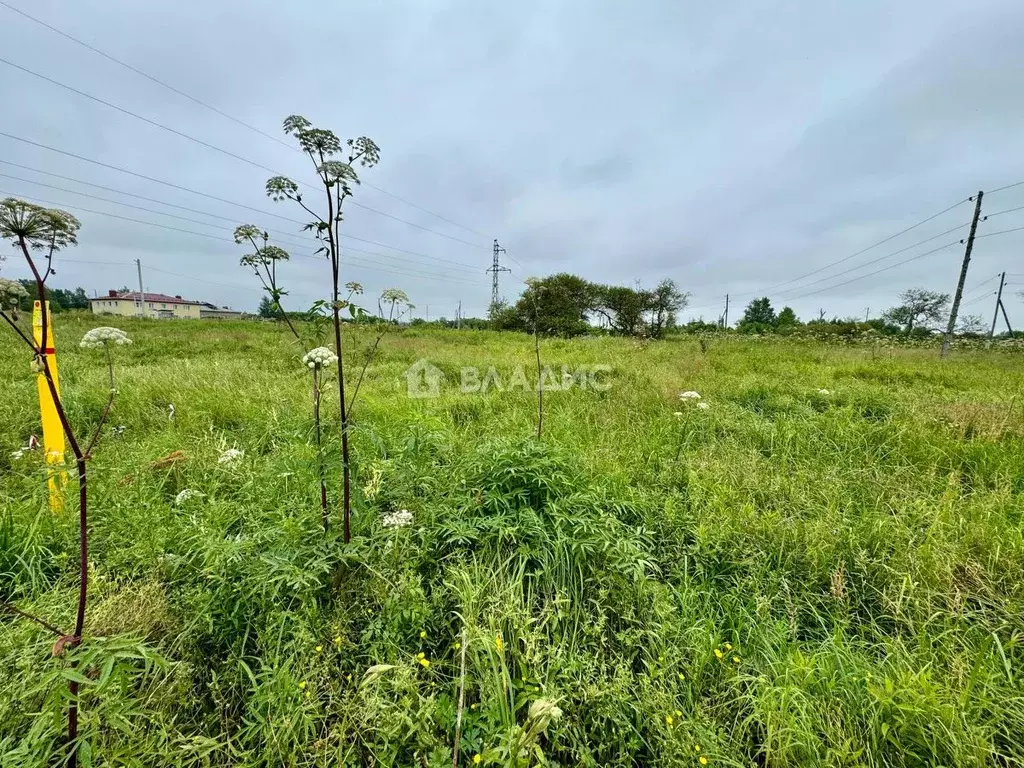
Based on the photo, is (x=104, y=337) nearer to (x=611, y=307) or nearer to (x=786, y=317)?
(x=611, y=307)

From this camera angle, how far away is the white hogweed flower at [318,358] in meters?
1.82

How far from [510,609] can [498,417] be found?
2.91 meters

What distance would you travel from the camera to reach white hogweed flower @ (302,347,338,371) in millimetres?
1820

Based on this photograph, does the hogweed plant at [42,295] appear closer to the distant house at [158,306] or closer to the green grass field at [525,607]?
the green grass field at [525,607]

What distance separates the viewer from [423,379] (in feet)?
22.7

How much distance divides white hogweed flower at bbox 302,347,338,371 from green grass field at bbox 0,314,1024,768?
314mm

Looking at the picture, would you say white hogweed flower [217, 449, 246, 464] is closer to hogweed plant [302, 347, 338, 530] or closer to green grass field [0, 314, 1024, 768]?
green grass field [0, 314, 1024, 768]

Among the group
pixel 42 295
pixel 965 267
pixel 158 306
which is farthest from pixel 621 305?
pixel 158 306

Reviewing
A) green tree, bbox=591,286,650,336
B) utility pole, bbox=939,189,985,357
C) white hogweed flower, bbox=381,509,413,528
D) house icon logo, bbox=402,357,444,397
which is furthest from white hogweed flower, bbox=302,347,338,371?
green tree, bbox=591,286,650,336

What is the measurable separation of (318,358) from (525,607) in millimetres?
1551

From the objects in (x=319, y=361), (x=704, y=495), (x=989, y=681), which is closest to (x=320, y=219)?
(x=319, y=361)

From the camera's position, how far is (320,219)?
1621mm

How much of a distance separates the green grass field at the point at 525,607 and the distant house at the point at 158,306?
4230cm

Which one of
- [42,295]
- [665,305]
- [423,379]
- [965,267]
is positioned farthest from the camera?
[665,305]
